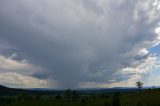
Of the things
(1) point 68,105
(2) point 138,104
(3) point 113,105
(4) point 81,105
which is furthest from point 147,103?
(1) point 68,105

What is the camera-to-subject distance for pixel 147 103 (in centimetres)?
10356

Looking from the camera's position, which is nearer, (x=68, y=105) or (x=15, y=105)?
(x=68, y=105)

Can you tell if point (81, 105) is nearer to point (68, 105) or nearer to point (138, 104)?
point (68, 105)

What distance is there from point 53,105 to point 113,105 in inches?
2083

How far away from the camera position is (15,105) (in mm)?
151375

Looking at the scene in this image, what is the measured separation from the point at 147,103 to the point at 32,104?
69712mm

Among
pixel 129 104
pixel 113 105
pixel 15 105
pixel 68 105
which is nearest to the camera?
pixel 113 105

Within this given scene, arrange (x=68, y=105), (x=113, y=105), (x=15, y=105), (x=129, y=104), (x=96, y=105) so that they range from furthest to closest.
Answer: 1. (x=15, y=105)
2. (x=68, y=105)
3. (x=96, y=105)
4. (x=129, y=104)
5. (x=113, y=105)

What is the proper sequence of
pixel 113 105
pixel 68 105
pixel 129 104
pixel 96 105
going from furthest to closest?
1. pixel 68 105
2. pixel 96 105
3. pixel 129 104
4. pixel 113 105

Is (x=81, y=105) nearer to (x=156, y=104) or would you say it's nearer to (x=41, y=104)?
(x=41, y=104)

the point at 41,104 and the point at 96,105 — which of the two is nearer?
the point at 96,105

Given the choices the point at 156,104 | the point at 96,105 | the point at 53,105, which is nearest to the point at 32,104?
the point at 53,105

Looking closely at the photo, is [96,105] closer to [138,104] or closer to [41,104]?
[138,104]

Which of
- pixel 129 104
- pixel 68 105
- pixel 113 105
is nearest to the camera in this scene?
pixel 113 105
